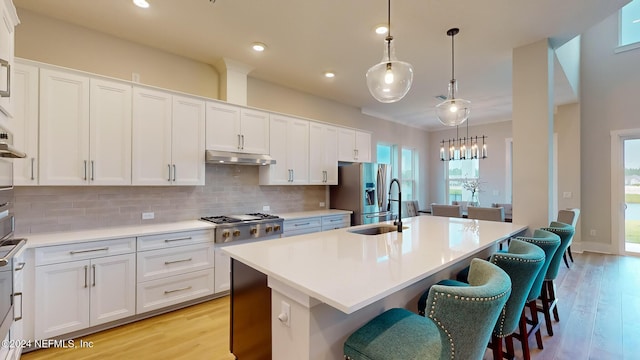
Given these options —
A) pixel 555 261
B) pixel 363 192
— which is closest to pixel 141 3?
pixel 363 192

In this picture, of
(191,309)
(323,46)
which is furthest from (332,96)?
(191,309)

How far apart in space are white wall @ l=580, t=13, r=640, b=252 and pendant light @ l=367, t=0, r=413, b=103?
212 inches

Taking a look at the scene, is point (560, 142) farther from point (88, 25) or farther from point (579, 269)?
point (88, 25)

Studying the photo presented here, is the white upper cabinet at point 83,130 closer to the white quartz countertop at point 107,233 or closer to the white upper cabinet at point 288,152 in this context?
the white quartz countertop at point 107,233

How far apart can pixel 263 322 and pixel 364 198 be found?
329 centimetres

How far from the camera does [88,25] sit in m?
2.86

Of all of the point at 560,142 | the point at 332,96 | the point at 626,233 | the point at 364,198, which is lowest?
the point at 626,233

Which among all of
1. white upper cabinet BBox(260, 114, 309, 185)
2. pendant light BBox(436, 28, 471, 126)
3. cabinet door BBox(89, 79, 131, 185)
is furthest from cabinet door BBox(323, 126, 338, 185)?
cabinet door BBox(89, 79, 131, 185)

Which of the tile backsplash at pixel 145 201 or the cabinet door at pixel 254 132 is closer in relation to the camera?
the tile backsplash at pixel 145 201

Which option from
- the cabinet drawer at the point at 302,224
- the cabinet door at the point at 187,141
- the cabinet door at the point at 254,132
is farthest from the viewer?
the cabinet drawer at the point at 302,224

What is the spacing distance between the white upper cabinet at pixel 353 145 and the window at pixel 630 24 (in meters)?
4.90

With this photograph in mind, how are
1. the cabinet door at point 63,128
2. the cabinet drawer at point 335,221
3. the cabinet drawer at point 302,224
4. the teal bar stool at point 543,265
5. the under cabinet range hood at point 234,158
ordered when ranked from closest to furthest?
the teal bar stool at point 543,265
the cabinet door at point 63,128
the under cabinet range hood at point 234,158
the cabinet drawer at point 302,224
the cabinet drawer at point 335,221

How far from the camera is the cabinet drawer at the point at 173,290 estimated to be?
2.71 metres

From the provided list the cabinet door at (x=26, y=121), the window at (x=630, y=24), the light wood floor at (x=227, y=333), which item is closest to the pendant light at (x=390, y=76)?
the light wood floor at (x=227, y=333)
